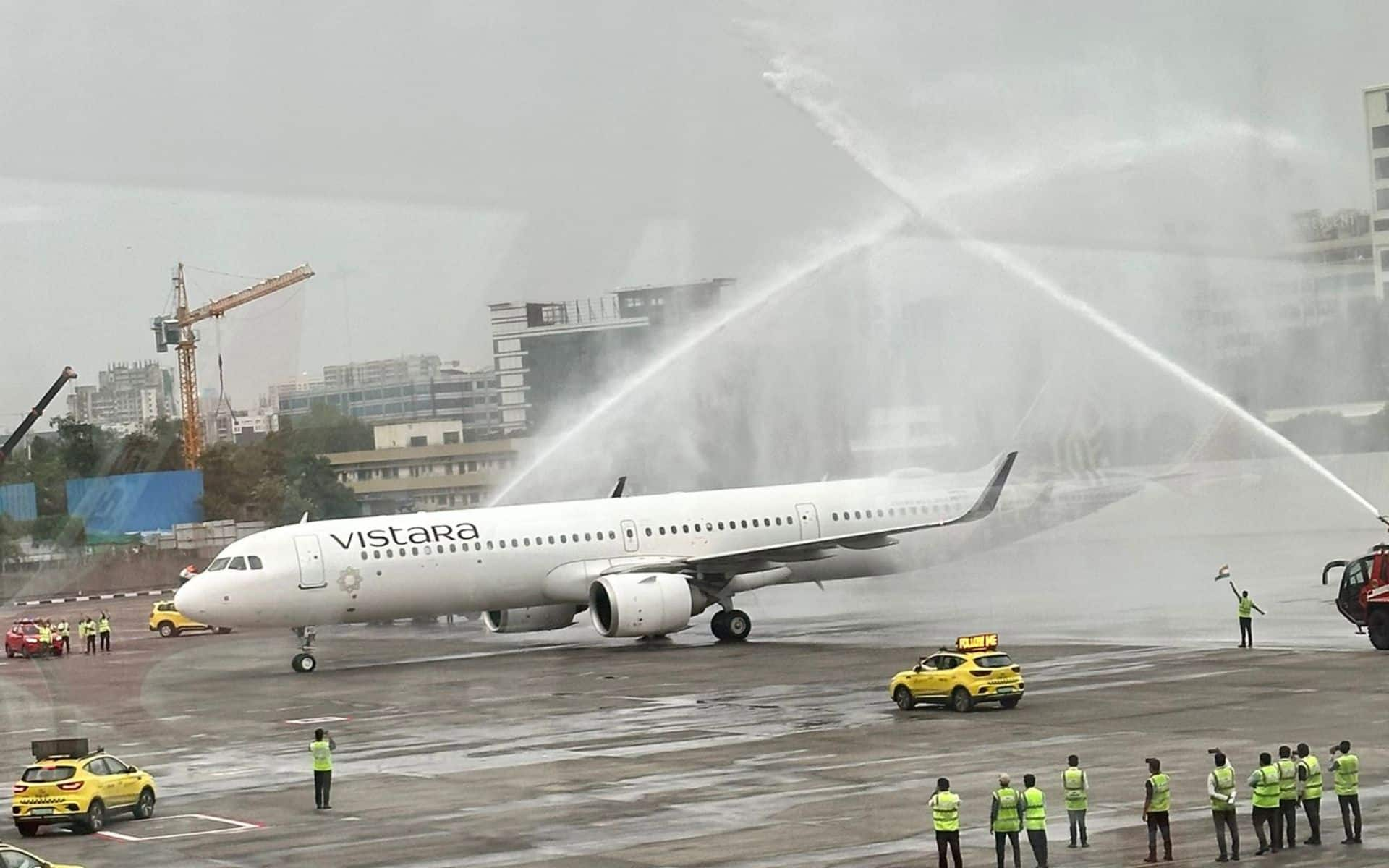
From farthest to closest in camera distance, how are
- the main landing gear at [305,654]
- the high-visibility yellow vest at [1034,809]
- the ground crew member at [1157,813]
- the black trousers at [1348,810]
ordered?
1. the main landing gear at [305,654]
2. the black trousers at [1348,810]
3. the high-visibility yellow vest at [1034,809]
4. the ground crew member at [1157,813]

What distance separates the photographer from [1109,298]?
178 ft

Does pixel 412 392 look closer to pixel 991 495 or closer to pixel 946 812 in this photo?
pixel 991 495

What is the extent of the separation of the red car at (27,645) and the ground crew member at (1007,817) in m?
53.0

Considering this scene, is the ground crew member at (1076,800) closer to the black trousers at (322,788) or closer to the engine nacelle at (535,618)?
the black trousers at (322,788)

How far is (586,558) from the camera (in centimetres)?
5441

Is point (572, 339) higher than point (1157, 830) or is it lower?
higher

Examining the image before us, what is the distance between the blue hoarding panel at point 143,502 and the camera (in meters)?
75.7

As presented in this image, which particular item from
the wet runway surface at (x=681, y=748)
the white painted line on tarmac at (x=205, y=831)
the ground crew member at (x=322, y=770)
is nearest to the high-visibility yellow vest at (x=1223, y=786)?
the wet runway surface at (x=681, y=748)

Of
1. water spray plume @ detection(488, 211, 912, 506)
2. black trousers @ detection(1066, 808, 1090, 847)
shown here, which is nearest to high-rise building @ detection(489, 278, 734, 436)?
water spray plume @ detection(488, 211, 912, 506)

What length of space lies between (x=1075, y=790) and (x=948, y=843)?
2.02 meters

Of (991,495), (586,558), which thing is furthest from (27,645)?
(991,495)

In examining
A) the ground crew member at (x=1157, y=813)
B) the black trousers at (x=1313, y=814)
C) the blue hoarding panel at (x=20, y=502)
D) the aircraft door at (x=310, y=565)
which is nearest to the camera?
the ground crew member at (x=1157, y=813)

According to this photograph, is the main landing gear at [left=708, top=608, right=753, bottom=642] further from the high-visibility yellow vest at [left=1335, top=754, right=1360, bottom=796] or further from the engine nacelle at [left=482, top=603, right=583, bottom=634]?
the high-visibility yellow vest at [left=1335, top=754, right=1360, bottom=796]

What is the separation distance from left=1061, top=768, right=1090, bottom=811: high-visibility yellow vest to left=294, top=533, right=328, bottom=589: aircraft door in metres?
31.9
